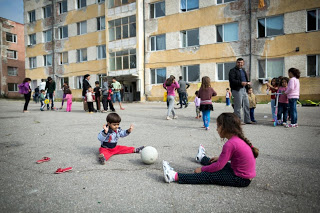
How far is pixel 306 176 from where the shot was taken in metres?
3.39

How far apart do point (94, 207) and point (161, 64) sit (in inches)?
862

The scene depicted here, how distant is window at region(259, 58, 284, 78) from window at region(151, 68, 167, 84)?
8.96 metres

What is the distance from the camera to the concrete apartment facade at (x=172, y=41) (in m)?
18.2

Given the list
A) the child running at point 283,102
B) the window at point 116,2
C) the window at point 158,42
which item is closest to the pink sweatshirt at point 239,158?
the child running at point 283,102

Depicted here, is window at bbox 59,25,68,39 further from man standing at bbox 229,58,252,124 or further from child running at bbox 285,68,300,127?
child running at bbox 285,68,300,127

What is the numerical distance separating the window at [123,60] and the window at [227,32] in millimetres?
9034

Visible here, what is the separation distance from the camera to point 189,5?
73.3 ft

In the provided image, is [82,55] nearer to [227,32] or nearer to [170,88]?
[227,32]

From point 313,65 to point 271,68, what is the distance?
9.43 feet

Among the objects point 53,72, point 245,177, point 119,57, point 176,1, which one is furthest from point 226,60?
point 53,72

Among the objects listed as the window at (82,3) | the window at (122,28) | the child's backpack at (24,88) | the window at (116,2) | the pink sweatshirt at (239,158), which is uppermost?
the window at (82,3)

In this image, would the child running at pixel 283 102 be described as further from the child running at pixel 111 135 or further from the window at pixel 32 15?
the window at pixel 32 15

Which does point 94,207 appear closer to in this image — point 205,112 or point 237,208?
point 237,208

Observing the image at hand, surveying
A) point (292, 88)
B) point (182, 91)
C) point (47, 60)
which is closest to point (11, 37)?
point (47, 60)
